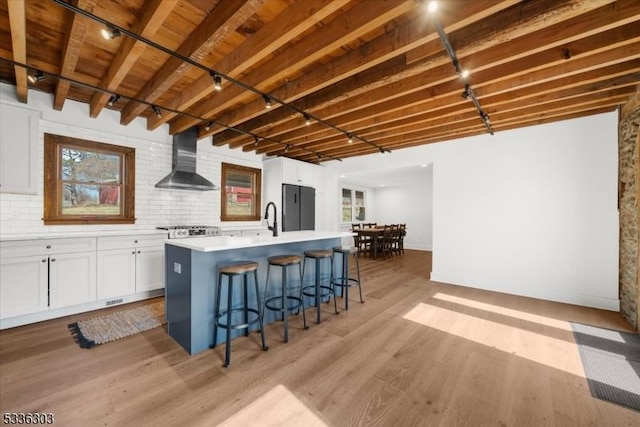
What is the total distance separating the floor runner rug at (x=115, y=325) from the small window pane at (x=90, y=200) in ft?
4.95

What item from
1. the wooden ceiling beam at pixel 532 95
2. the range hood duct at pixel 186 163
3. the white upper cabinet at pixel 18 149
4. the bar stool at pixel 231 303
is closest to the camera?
the bar stool at pixel 231 303

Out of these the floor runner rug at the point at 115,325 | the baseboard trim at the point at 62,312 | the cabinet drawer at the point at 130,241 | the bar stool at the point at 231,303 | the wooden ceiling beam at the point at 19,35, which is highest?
the wooden ceiling beam at the point at 19,35

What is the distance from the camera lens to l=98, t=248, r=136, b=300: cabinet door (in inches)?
131

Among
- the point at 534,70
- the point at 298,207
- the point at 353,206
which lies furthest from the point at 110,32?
the point at 353,206

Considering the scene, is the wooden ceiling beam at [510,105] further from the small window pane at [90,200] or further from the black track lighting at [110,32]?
the small window pane at [90,200]

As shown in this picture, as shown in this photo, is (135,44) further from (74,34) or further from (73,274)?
(73,274)

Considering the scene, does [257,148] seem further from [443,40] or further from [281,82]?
[443,40]

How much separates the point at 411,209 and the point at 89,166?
8.72 m

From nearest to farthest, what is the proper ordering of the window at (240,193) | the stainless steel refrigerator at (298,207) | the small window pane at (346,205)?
1. the window at (240,193)
2. the stainless steel refrigerator at (298,207)
3. the small window pane at (346,205)

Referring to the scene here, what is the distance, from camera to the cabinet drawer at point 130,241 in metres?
3.35

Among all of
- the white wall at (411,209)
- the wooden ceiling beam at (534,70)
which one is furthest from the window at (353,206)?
the wooden ceiling beam at (534,70)

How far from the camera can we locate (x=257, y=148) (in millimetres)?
5445

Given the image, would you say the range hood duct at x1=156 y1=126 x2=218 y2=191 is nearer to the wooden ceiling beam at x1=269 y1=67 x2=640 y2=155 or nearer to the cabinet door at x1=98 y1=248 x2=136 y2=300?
the cabinet door at x1=98 y1=248 x2=136 y2=300

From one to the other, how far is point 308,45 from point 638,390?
355 cm
